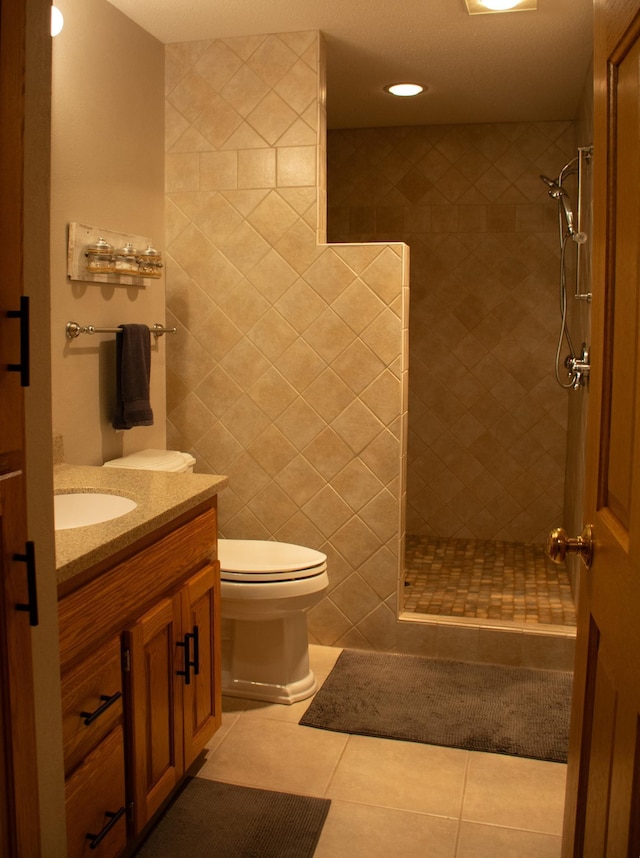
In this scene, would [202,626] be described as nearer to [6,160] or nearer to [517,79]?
[6,160]

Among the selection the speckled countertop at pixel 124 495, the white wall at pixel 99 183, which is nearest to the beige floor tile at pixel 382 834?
the speckled countertop at pixel 124 495

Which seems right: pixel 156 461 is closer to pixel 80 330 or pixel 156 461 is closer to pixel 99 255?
pixel 80 330

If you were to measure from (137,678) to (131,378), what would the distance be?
1.29m

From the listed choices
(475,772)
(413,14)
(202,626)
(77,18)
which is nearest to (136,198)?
(77,18)

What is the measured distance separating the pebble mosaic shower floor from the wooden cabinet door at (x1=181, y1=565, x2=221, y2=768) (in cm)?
122

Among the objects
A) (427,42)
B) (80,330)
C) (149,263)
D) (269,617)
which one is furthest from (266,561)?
(427,42)

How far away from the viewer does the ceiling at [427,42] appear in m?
2.95

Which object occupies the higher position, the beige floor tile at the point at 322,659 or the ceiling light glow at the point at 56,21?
the ceiling light glow at the point at 56,21

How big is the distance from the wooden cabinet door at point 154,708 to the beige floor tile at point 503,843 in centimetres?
78

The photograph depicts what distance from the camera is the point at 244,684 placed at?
298 cm

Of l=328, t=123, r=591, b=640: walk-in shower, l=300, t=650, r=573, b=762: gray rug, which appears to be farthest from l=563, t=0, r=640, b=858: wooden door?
l=328, t=123, r=591, b=640: walk-in shower

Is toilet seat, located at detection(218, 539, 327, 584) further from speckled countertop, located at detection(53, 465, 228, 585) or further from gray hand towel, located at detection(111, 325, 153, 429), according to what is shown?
gray hand towel, located at detection(111, 325, 153, 429)

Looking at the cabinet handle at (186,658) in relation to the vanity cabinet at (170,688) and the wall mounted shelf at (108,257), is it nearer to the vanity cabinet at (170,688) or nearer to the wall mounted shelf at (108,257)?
the vanity cabinet at (170,688)

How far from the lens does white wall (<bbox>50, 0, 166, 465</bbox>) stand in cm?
267
